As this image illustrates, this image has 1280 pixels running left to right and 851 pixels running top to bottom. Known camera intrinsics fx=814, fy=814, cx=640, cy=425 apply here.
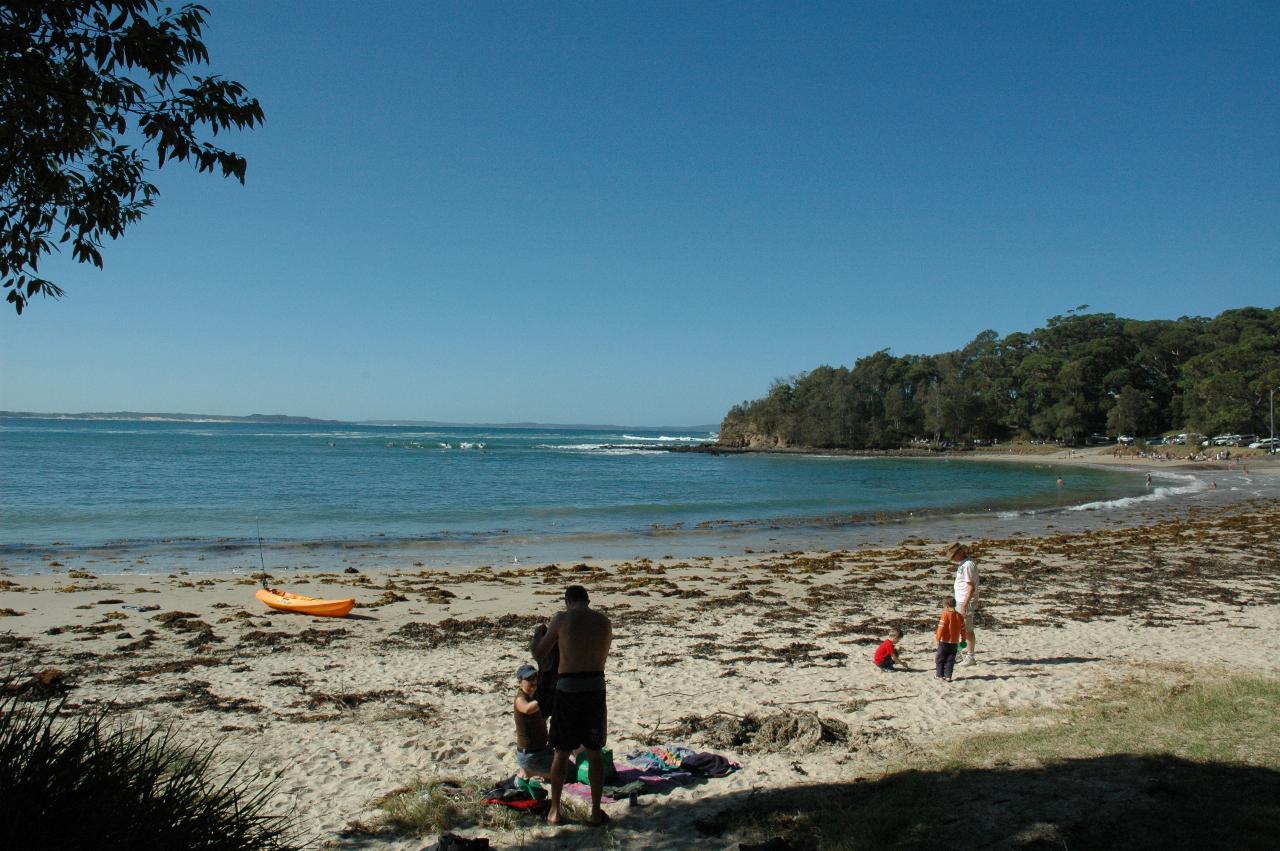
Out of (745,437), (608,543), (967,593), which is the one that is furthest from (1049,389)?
(967,593)

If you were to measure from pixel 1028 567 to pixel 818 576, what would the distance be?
15.6 ft

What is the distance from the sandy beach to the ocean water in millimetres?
6136

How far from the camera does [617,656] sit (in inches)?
406

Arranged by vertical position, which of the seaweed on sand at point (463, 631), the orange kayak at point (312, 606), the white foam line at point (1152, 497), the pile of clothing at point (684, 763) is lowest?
the white foam line at point (1152, 497)

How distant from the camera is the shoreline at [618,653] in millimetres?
6684

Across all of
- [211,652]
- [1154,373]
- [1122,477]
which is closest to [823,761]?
[211,652]

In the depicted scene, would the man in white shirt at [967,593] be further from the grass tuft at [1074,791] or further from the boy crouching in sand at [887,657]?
the grass tuft at [1074,791]

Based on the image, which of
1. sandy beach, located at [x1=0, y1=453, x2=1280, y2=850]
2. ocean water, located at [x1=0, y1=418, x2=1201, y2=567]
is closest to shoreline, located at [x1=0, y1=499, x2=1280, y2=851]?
sandy beach, located at [x1=0, y1=453, x2=1280, y2=850]

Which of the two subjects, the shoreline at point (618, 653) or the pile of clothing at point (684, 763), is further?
the shoreline at point (618, 653)

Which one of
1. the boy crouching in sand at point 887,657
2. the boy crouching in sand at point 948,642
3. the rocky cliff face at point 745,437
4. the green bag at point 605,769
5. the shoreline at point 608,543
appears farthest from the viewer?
the rocky cliff face at point 745,437

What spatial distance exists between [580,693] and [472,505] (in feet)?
107

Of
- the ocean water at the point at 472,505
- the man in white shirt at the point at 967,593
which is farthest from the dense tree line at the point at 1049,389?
the man in white shirt at the point at 967,593

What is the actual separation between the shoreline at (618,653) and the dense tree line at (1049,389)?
8419 cm

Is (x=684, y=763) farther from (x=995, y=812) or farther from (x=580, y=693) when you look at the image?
(x=995, y=812)
